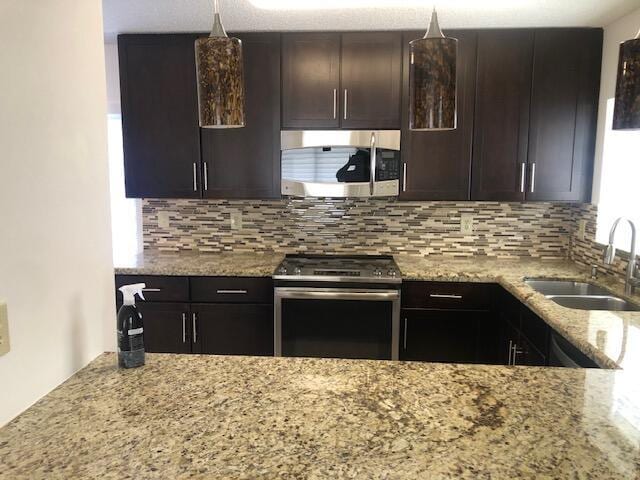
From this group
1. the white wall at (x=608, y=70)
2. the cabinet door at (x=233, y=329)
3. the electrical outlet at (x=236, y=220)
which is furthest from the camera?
the electrical outlet at (x=236, y=220)

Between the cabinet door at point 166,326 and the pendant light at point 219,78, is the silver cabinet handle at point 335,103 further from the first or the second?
the pendant light at point 219,78

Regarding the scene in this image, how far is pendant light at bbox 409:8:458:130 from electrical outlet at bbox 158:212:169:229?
107 inches

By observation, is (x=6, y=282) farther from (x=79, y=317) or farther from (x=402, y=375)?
(x=402, y=375)

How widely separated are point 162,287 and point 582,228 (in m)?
2.64

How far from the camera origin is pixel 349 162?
3.00 meters

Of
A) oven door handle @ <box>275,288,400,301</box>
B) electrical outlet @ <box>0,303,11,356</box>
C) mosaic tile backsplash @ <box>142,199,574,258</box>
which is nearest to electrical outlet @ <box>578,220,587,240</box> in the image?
mosaic tile backsplash @ <box>142,199,574,258</box>

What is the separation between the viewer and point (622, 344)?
5.42 feet

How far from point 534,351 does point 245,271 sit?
161 cm

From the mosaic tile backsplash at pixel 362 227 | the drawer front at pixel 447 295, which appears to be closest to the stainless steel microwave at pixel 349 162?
the mosaic tile backsplash at pixel 362 227

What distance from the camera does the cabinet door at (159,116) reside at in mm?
3047

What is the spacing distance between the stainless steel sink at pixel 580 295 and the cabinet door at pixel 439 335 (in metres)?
0.40

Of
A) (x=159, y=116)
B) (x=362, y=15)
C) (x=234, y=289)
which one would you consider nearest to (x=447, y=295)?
(x=234, y=289)

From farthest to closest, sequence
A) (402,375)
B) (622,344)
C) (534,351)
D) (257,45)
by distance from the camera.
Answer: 1. (257,45)
2. (534,351)
3. (622,344)
4. (402,375)

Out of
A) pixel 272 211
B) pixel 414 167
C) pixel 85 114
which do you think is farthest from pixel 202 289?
pixel 85 114
